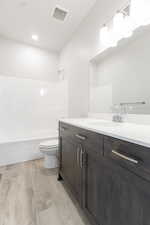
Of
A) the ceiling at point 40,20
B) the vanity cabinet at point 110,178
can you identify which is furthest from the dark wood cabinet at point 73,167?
the ceiling at point 40,20

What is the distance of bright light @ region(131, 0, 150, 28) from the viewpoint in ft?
3.50

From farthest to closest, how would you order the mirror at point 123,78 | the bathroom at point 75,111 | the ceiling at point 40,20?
the ceiling at point 40,20 → the mirror at point 123,78 → the bathroom at point 75,111

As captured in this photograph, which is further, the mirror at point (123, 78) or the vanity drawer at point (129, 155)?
the mirror at point (123, 78)

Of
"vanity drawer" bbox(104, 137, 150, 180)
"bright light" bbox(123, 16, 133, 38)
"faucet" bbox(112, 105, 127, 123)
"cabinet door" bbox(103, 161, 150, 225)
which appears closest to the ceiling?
"bright light" bbox(123, 16, 133, 38)

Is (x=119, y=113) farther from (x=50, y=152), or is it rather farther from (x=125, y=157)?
(x=50, y=152)

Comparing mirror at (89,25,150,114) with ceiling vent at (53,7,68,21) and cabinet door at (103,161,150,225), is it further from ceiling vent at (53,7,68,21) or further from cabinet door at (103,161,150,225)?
ceiling vent at (53,7,68,21)

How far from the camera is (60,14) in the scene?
197 cm

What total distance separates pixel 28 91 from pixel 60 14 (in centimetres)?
159

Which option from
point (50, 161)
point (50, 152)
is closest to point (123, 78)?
point (50, 152)

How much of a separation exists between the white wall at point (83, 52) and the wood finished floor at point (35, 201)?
3.81ft

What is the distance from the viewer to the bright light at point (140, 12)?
42.0 inches

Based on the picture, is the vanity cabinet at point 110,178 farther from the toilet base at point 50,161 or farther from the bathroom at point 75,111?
the toilet base at point 50,161

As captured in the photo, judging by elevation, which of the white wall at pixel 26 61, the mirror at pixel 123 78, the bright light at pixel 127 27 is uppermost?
the white wall at pixel 26 61

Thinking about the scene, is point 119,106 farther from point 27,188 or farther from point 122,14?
point 27,188
